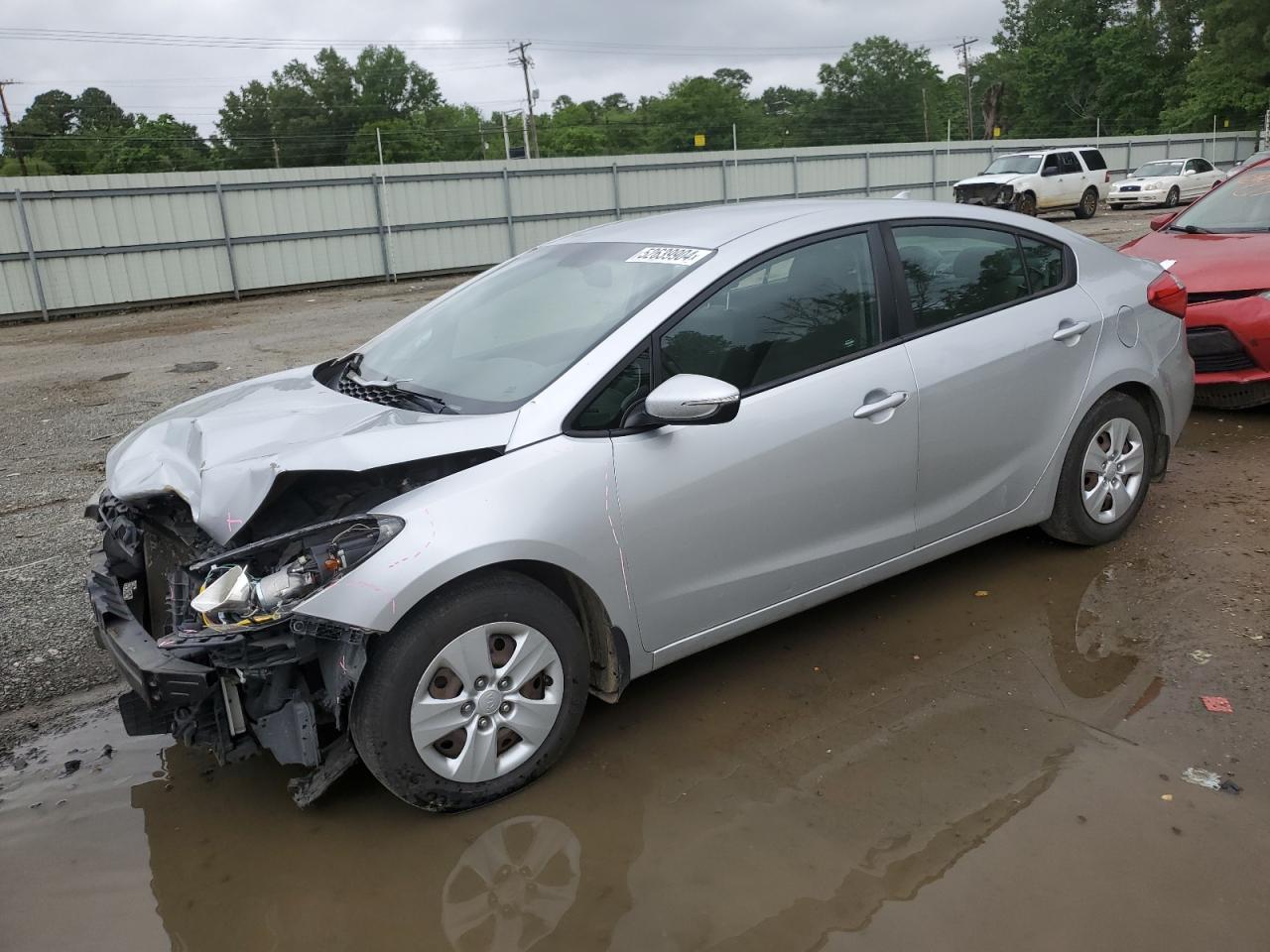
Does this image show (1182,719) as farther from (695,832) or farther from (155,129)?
(155,129)

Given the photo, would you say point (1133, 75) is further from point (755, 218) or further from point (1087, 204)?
point (755, 218)

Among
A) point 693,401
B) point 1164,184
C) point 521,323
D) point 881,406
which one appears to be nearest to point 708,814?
point 693,401

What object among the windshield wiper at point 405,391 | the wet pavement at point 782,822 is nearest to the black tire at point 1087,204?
the wet pavement at point 782,822

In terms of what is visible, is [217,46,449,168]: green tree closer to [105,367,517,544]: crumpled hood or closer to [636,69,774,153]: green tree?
[636,69,774,153]: green tree

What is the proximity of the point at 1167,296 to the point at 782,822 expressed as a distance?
3155 mm

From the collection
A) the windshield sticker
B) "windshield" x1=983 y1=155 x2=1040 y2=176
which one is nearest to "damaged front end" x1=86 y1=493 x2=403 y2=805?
the windshield sticker

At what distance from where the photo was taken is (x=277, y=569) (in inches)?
111

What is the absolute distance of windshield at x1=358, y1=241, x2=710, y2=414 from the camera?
3.36 meters

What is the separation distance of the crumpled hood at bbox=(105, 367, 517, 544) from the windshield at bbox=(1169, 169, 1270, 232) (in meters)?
6.06

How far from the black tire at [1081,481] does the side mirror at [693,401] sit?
1955mm

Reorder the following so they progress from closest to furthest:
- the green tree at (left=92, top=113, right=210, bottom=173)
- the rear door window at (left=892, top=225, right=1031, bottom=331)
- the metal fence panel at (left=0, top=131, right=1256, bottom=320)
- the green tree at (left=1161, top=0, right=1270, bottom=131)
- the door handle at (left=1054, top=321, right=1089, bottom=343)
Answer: the rear door window at (left=892, top=225, right=1031, bottom=331), the door handle at (left=1054, top=321, right=1089, bottom=343), the metal fence panel at (left=0, top=131, right=1256, bottom=320), the green tree at (left=1161, top=0, right=1270, bottom=131), the green tree at (left=92, top=113, right=210, bottom=173)

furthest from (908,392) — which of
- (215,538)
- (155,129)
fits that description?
(155,129)

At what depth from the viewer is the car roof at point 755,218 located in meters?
3.73

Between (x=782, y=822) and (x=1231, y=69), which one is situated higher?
(x=1231, y=69)
